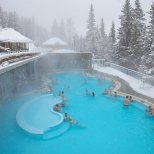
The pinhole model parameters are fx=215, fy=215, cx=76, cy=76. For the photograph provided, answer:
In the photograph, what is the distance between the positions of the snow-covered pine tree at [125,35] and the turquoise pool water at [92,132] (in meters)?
14.1

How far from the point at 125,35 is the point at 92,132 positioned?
23.9m

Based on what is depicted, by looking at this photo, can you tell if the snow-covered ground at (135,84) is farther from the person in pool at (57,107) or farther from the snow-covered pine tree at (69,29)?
the snow-covered pine tree at (69,29)

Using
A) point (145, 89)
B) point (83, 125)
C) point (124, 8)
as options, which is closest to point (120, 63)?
point (124, 8)

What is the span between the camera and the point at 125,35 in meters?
35.3

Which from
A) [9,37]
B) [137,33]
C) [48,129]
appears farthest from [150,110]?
[9,37]

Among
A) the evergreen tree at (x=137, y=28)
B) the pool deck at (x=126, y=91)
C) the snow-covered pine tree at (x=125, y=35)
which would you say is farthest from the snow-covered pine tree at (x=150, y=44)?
the snow-covered pine tree at (x=125, y=35)

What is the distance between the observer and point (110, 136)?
1452cm

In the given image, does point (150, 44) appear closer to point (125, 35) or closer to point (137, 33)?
point (137, 33)

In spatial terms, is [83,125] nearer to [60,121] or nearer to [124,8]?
[60,121]

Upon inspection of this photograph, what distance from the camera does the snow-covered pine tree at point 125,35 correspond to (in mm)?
34844

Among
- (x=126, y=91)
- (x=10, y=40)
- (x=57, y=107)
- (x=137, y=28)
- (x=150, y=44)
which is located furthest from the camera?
(x=137, y=28)

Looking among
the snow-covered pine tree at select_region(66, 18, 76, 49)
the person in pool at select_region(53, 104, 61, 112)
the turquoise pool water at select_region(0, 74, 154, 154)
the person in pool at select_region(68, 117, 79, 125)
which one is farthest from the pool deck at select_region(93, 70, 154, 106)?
the snow-covered pine tree at select_region(66, 18, 76, 49)

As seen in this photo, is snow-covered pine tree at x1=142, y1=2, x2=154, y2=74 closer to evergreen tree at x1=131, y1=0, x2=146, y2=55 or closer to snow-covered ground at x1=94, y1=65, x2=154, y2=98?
snow-covered ground at x1=94, y1=65, x2=154, y2=98

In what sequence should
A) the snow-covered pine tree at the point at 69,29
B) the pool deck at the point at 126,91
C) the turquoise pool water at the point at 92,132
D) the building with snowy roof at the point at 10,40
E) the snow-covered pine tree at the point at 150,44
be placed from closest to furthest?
1. the turquoise pool water at the point at 92,132
2. the pool deck at the point at 126,91
3. the snow-covered pine tree at the point at 150,44
4. the building with snowy roof at the point at 10,40
5. the snow-covered pine tree at the point at 69,29
